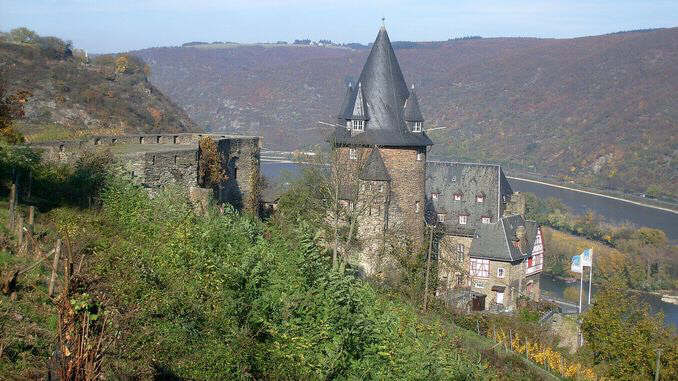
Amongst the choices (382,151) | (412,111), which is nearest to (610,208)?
(412,111)

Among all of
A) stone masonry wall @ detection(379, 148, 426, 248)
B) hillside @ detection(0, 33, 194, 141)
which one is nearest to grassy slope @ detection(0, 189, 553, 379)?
stone masonry wall @ detection(379, 148, 426, 248)

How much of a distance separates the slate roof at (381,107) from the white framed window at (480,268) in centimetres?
1420

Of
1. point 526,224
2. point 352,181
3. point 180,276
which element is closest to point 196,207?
point 180,276

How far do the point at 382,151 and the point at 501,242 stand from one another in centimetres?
1580

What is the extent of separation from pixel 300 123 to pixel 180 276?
100 metres

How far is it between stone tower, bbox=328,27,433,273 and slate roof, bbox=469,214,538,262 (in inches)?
523

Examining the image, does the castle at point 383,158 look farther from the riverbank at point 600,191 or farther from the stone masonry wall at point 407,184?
the riverbank at point 600,191

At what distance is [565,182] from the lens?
11200 centimetres

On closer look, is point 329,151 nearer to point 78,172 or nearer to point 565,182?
point 78,172

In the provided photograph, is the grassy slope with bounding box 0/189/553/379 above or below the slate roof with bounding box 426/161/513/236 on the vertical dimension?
above

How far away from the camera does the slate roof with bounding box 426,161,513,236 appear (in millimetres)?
42188

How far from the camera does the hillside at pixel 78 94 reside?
36469 millimetres

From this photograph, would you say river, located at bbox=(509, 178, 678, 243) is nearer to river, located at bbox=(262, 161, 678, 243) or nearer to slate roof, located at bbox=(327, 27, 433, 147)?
river, located at bbox=(262, 161, 678, 243)

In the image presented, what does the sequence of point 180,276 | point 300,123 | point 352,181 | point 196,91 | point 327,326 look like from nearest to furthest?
point 327,326 → point 180,276 → point 352,181 → point 300,123 → point 196,91
